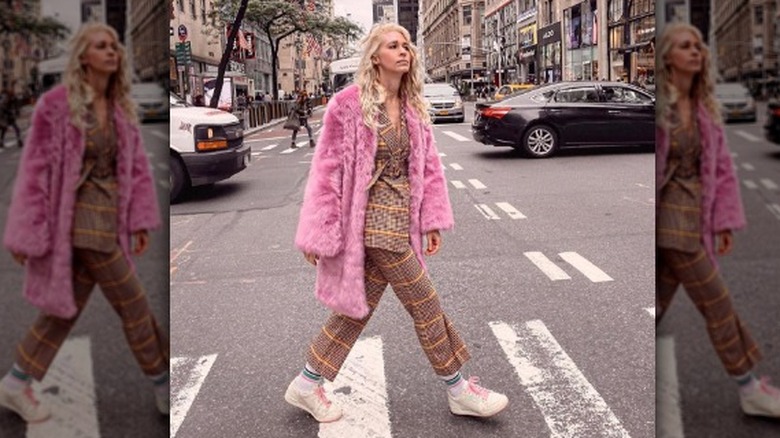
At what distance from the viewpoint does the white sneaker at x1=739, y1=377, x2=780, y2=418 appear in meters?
1.00

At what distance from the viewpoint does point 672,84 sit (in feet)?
3.13

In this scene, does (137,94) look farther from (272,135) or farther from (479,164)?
(272,135)

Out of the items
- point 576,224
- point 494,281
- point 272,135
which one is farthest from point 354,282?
point 272,135

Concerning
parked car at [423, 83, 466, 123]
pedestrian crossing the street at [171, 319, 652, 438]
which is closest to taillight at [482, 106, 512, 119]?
pedestrian crossing the street at [171, 319, 652, 438]

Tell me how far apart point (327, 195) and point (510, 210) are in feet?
20.6

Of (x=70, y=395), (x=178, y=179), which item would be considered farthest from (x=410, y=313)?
(x=178, y=179)

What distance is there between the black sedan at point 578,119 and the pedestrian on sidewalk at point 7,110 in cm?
1432

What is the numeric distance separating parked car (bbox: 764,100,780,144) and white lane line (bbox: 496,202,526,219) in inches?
304

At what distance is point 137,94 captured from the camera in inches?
39.0

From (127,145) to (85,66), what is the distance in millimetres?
105

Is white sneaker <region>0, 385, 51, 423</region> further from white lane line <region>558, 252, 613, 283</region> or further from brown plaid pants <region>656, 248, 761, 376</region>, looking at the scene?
white lane line <region>558, 252, 613, 283</region>

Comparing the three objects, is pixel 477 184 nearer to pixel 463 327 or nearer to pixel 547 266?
pixel 547 266

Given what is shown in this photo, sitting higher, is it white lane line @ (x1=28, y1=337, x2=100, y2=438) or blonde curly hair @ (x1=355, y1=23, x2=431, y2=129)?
blonde curly hair @ (x1=355, y1=23, x2=431, y2=129)

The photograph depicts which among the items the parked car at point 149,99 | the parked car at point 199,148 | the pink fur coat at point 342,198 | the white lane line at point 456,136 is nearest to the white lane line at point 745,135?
the parked car at point 149,99
